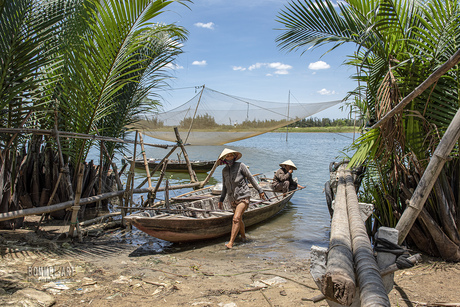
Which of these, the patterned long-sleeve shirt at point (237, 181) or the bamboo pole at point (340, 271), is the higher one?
the bamboo pole at point (340, 271)

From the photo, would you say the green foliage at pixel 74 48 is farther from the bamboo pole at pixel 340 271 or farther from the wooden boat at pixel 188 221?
the bamboo pole at pixel 340 271

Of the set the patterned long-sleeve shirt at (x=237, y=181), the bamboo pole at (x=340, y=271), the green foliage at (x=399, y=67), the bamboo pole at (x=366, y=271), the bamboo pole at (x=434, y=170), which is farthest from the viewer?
the patterned long-sleeve shirt at (x=237, y=181)

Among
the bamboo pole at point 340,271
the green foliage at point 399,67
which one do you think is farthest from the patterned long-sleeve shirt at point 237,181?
the bamboo pole at point 340,271

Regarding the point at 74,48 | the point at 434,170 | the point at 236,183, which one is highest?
the point at 74,48

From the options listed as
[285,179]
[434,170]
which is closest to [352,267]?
[434,170]

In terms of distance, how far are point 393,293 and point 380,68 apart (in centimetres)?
260

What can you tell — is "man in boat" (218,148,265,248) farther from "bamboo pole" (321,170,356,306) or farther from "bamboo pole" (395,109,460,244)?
"bamboo pole" (321,170,356,306)

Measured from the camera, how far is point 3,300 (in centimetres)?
283

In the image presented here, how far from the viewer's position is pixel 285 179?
29.1ft

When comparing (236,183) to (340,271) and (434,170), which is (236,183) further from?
(340,271)

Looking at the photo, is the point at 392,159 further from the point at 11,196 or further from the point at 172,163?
the point at 172,163

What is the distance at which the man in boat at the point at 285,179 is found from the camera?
8.81m

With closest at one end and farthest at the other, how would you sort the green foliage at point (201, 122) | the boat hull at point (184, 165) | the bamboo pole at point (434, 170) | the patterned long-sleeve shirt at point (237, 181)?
1. the bamboo pole at point (434, 170)
2. the patterned long-sleeve shirt at point (237, 181)
3. the green foliage at point (201, 122)
4. the boat hull at point (184, 165)

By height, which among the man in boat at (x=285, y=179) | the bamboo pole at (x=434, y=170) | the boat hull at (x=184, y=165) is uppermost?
the bamboo pole at (x=434, y=170)
